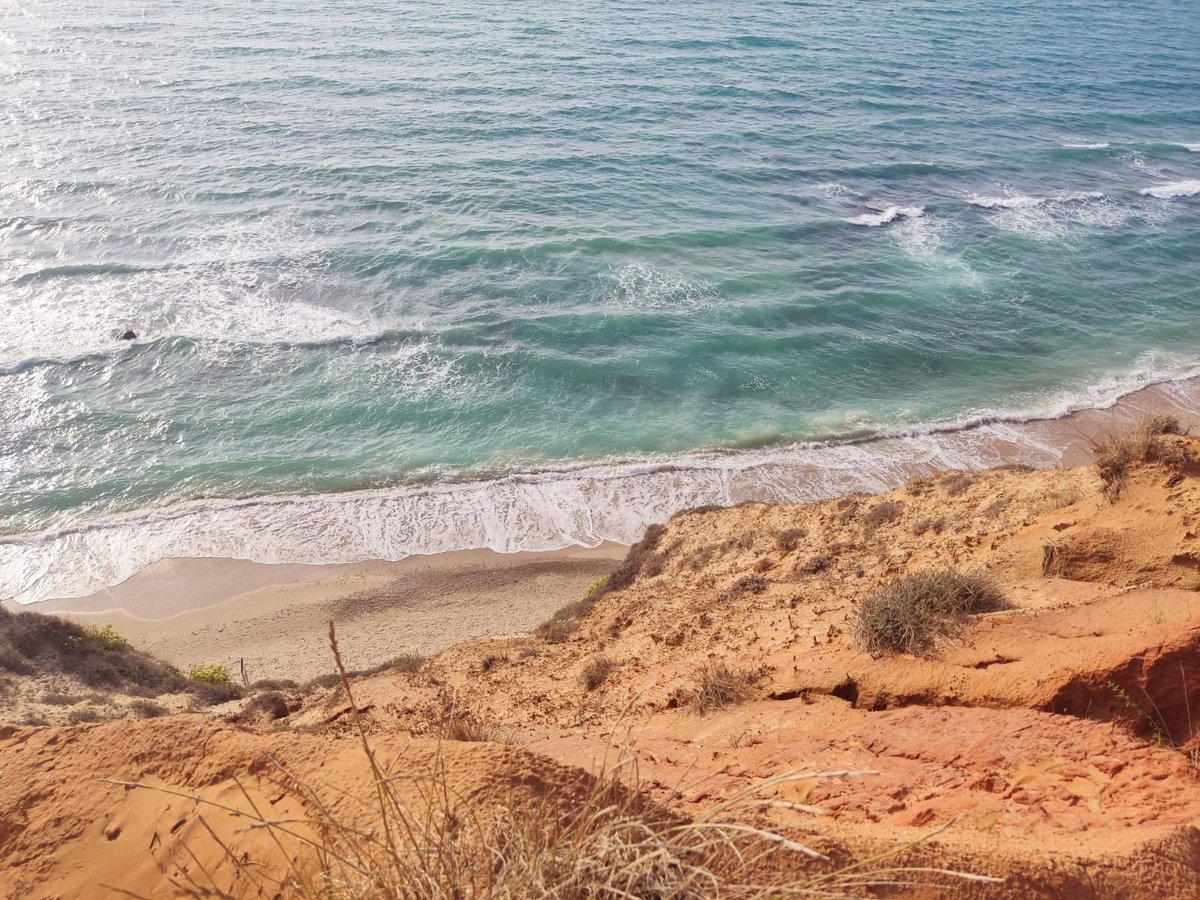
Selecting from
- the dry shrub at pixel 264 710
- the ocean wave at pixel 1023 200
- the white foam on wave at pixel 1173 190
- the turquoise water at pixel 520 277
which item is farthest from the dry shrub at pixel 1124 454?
the white foam on wave at pixel 1173 190

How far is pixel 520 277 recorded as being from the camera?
27484 mm

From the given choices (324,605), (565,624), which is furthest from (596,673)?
(324,605)

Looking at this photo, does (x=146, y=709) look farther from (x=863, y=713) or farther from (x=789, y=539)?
(x=789, y=539)

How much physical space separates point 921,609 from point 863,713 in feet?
5.45

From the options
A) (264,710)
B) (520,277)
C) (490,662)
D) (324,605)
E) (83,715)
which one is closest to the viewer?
(83,715)

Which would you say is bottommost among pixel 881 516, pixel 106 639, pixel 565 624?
pixel 565 624

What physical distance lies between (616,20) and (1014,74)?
997 inches

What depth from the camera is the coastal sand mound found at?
15.5 ft

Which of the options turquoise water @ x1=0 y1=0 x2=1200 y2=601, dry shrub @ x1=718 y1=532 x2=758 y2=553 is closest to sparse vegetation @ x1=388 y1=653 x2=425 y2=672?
turquoise water @ x1=0 y1=0 x2=1200 y2=601

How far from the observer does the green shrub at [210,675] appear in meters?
13.1

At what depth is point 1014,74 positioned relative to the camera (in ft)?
156

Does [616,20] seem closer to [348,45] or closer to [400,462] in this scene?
[348,45]

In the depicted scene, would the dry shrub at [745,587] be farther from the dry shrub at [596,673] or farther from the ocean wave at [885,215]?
the ocean wave at [885,215]

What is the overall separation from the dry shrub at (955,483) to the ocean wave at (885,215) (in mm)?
19087
